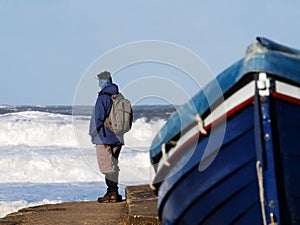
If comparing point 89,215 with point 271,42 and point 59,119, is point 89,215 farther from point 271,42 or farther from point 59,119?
point 59,119

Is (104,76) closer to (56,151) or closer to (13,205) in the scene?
(13,205)

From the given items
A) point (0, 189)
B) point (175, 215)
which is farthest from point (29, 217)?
point (0, 189)

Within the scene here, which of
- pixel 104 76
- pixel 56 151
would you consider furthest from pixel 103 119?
pixel 56 151

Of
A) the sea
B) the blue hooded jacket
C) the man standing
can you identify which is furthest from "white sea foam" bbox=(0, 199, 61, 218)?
the blue hooded jacket

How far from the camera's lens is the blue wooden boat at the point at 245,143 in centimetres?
537

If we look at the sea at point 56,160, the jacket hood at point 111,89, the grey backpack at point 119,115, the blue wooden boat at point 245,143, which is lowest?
the blue wooden boat at point 245,143

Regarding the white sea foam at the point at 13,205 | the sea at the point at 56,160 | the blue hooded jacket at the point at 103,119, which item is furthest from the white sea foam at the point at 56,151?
the blue hooded jacket at the point at 103,119

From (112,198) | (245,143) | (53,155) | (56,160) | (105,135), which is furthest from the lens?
(53,155)

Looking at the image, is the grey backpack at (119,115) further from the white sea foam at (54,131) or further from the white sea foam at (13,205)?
the white sea foam at (54,131)

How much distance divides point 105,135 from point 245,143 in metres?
5.08

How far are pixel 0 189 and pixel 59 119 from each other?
16.7 meters

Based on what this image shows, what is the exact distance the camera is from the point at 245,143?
18.1 feet

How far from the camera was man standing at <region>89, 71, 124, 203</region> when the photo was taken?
1022 centimetres

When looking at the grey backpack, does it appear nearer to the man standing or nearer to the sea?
the man standing
